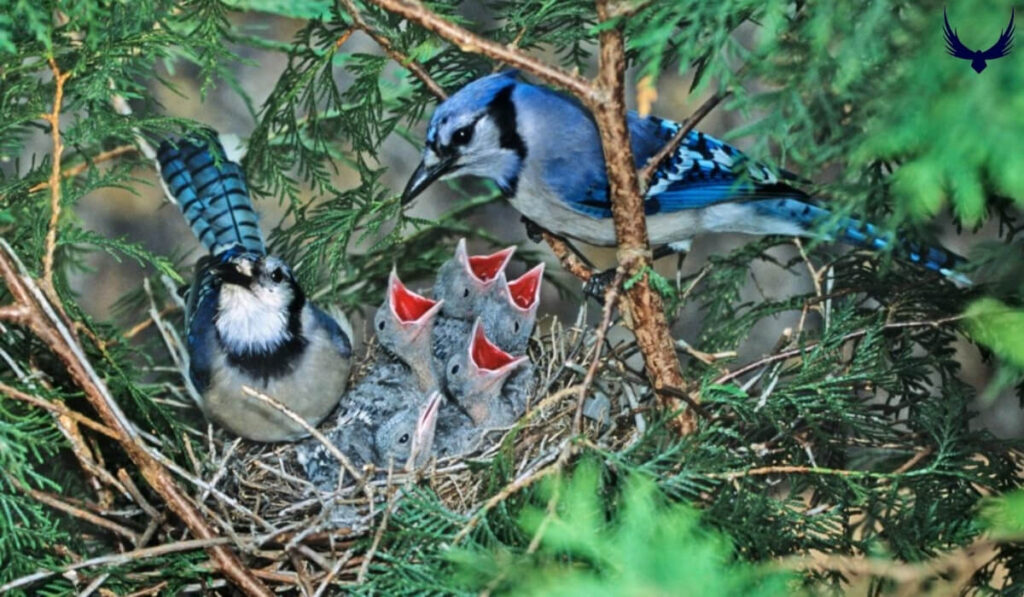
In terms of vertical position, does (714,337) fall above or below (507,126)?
below

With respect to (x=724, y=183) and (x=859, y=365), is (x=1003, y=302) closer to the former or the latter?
(x=859, y=365)

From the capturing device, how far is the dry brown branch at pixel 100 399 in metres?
1.44

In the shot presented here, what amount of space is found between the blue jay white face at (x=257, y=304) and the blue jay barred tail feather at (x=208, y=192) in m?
0.13

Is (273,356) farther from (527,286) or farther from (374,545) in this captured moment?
(374,545)

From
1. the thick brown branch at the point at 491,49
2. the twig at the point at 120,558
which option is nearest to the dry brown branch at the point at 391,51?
the thick brown branch at the point at 491,49

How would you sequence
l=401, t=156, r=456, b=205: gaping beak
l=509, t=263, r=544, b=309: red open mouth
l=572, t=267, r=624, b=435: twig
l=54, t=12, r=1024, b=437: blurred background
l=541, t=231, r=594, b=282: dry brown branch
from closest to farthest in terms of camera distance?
1. l=572, t=267, r=624, b=435: twig
2. l=401, t=156, r=456, b=205: gaping beak
3. l=541, t=231, r=594, b=282: dry brown branch
4. l=509, t=263, r=544, b=309: red open mouth
5. l=54, t=12, r=1024, b=437: blurred background

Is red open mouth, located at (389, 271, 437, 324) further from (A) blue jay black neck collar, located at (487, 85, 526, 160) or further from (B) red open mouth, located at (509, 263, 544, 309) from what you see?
(A) blue jay black neck collar, located at (487, 85, 526, 160)

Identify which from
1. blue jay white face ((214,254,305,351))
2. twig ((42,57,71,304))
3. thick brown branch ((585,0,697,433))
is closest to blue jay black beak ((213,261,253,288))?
blue jay white face ((214,254,305,351))

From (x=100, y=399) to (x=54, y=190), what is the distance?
1.05 feet

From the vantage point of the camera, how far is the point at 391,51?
Answer: 1.72 m

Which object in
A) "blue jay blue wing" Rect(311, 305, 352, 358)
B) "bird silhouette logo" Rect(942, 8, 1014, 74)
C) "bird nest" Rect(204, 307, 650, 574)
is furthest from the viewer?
"blue jay blue wing" Rect(311, 305, 352, 358)

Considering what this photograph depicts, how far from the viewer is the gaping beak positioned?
6.17ft

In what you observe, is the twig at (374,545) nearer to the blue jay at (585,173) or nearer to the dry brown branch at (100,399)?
the dry brown branch at (100,399)

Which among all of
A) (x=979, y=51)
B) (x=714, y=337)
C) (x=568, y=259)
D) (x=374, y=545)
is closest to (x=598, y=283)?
(x=568, y=259)
